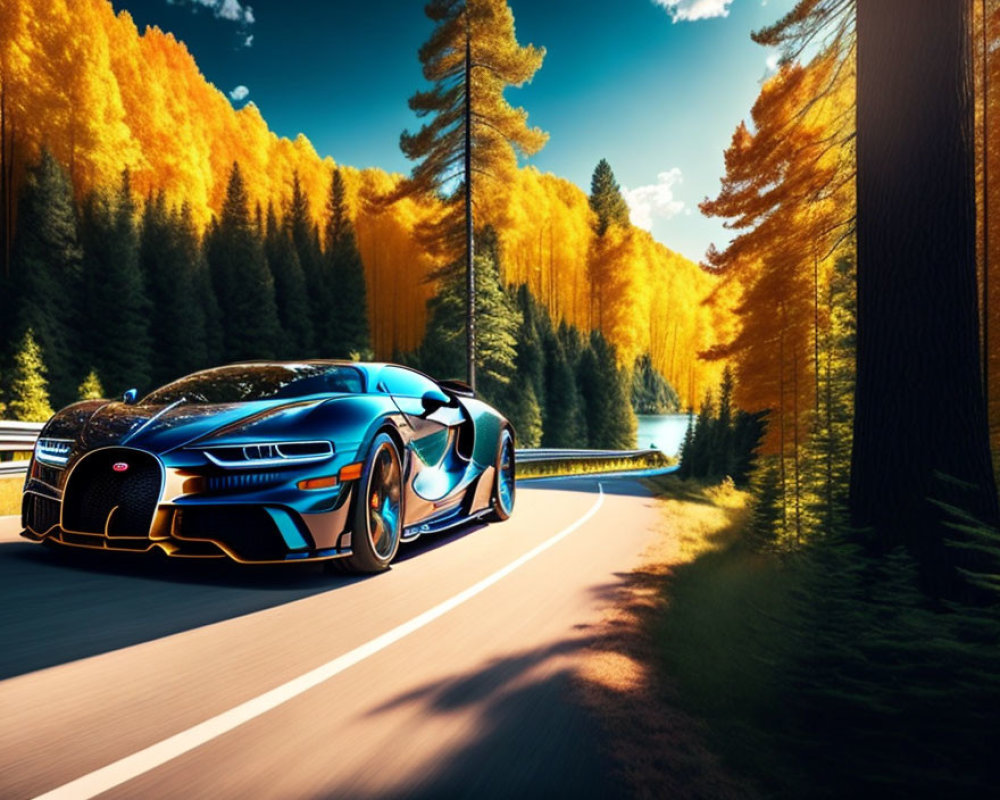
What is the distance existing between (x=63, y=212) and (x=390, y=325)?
29630 millimetres

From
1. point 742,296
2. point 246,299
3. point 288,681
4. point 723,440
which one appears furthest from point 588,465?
point 288,681

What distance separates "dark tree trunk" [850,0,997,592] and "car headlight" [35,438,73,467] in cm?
500

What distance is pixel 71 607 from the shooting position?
406 cm

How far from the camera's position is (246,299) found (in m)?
45.3

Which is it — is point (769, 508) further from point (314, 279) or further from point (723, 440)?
point (314, 279)

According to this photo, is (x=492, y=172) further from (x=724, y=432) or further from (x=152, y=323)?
(x=152, y=323)

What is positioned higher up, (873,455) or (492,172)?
(492,172)

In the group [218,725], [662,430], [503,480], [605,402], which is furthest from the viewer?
[662,430]

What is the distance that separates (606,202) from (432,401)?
66194mm

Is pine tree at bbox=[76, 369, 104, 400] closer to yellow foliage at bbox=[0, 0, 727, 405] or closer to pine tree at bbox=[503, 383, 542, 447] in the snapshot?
yellow foliage at bbox=[0, 0, 727, 405]

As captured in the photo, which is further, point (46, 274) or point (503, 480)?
point (46, 274)

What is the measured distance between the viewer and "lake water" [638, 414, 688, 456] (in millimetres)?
87250

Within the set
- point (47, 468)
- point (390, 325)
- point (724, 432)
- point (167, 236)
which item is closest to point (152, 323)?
point (167, 236)

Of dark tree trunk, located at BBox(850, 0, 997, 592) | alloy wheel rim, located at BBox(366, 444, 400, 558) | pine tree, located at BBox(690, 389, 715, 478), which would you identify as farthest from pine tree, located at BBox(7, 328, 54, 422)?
dark tree trunk, located at BBox(850, 0, 997, 592)
